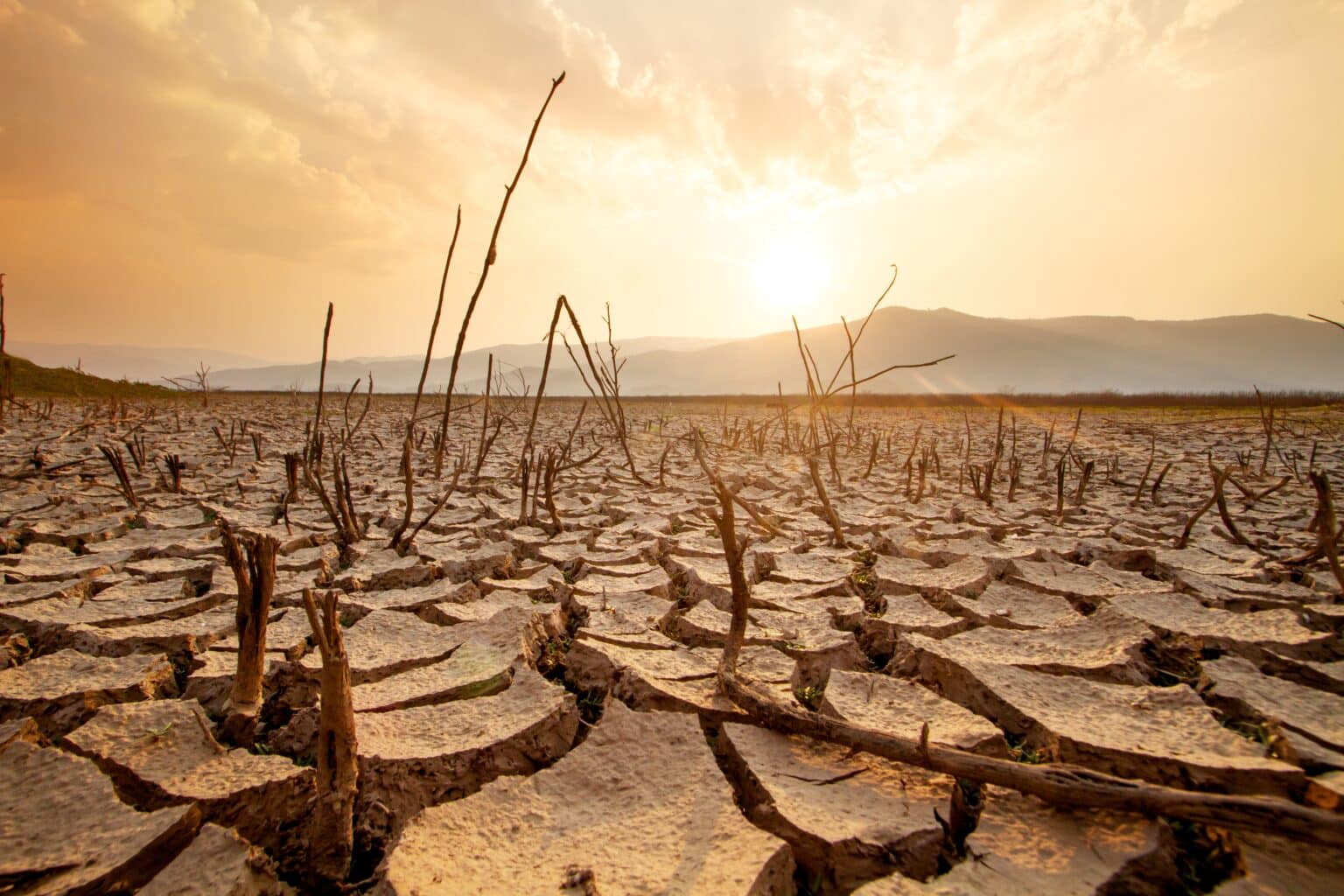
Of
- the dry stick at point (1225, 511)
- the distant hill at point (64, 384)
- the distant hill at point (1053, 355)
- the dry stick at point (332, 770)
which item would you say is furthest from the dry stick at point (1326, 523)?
the distant hill at point (1053, 355)

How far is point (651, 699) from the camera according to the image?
1.21 metres

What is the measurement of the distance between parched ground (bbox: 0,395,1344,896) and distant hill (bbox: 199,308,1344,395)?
96818mm

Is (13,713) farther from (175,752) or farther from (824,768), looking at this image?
(824,768)

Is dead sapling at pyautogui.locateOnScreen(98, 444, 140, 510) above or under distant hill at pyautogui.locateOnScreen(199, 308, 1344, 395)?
under

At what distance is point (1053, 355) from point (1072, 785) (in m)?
128

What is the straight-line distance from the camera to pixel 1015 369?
10519cm

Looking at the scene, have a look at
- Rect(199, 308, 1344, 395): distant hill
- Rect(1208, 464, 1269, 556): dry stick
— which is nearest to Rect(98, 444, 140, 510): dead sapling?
Rect(1208, 464, 1269, 556): dry stick

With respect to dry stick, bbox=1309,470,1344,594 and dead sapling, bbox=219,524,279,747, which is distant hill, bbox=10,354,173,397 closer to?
dead sapling, bbox=219,524,279,747

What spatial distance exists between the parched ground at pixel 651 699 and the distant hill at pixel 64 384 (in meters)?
11.2

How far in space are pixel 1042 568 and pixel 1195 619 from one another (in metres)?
0.50

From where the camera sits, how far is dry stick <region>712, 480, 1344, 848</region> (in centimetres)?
70

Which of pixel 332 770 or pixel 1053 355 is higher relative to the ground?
pixel 1053 355

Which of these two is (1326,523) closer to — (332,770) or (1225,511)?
(1225,511)

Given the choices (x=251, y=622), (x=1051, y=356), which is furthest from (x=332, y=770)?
(x=1051, y=356)
